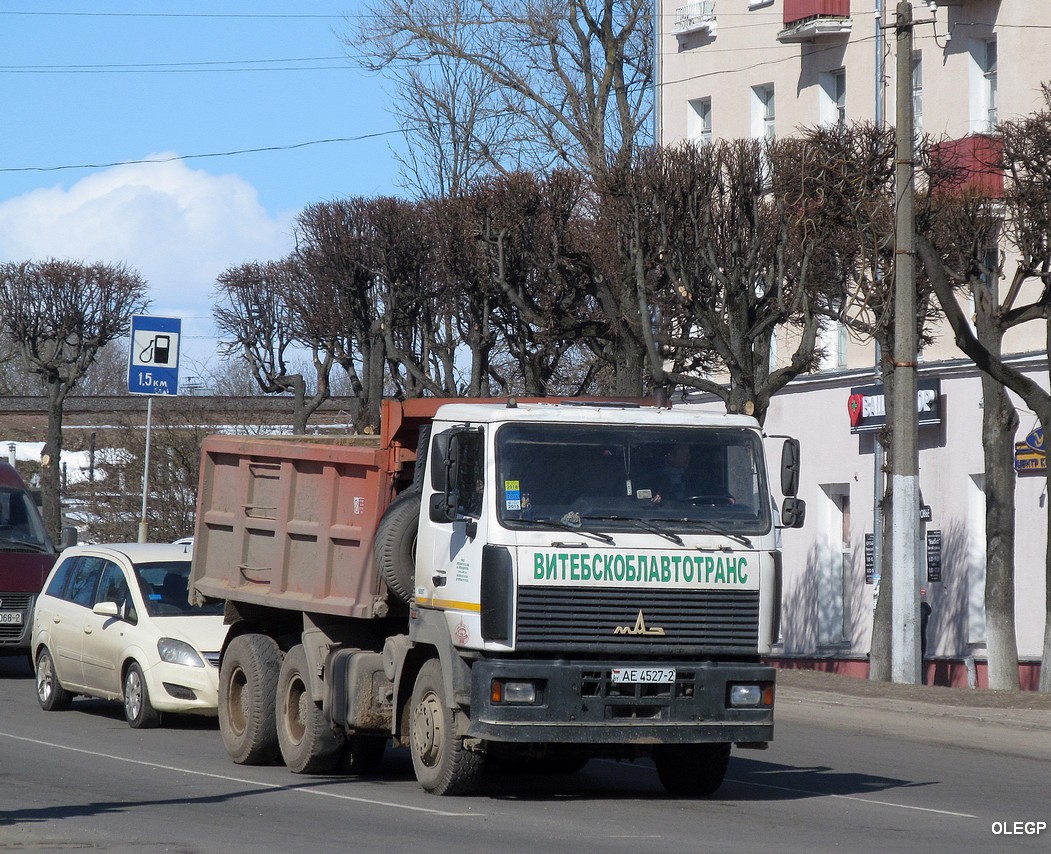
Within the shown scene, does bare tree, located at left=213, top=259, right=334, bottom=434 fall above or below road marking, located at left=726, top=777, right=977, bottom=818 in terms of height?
above

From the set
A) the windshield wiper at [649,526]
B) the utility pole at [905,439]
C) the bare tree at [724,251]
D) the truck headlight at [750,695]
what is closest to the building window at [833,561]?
the bare tree at [724,251]

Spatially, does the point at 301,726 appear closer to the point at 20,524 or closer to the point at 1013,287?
the point at 20,524

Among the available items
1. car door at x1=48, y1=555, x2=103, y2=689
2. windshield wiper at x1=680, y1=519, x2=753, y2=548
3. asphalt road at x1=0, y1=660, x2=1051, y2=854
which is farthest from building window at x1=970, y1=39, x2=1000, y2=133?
windshield wiper at x1=680, y1=519, x2=753, y2=548

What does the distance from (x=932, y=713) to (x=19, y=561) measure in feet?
38.4

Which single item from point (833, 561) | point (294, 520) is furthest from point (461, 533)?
point (833, 561)

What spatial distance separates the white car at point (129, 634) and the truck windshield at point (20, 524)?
4.38m

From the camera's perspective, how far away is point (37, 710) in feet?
59.1

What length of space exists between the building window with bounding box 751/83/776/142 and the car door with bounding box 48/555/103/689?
69.9 ft

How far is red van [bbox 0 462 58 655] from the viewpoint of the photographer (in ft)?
71.9

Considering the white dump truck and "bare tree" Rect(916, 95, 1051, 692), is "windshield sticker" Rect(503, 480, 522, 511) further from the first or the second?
"bare tree" Rect(916, 95, 1051, 692)

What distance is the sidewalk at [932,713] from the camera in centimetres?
1647

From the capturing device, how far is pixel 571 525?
10.6 meters

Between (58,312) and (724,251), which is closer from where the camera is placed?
(724,251)

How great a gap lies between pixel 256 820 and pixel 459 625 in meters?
1.72
